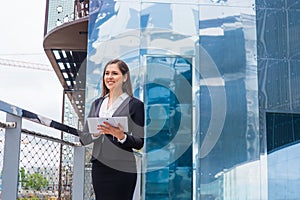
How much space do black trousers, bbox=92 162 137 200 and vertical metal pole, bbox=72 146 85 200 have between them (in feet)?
2.83

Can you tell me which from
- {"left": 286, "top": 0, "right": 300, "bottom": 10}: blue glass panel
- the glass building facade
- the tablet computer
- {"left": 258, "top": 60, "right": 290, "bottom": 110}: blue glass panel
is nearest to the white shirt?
the tablet computer

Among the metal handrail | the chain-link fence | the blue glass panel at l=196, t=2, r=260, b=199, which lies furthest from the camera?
the blue glass panel at l=196, t=2, r=260, b=199

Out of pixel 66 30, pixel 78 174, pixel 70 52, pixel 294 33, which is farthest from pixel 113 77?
pixel 70 52

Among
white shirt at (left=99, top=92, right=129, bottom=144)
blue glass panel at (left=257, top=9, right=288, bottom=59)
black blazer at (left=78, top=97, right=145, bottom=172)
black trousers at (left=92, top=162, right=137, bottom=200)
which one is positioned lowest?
black trousers at (left=92, top=162, right=137, bottom=200)

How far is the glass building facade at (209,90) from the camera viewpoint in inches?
155

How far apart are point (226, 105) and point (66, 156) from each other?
163 cm

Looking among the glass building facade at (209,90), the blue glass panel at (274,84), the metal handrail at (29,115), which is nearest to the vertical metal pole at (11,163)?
the metal handrail at (29,115)

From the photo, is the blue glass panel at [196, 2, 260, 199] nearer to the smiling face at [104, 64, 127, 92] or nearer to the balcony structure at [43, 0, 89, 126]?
the balcony structure at [43, 0, 89, 126]

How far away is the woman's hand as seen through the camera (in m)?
1.81

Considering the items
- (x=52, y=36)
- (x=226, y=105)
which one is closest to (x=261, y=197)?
(x=226, y=105)

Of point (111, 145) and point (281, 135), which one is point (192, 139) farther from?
point (111, 145)

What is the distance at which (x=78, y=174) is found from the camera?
8.98 ft

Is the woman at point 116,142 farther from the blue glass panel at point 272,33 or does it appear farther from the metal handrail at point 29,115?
the blue glass panel at point 272,33

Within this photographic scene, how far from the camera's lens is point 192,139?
395cm
